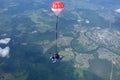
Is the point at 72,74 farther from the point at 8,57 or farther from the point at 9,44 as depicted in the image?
the point at 9,44

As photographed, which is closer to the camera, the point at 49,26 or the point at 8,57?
the point at 8,57

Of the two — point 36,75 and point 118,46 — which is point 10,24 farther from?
point 118,46

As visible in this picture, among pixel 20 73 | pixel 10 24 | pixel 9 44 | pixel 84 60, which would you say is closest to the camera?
pixel 20 73

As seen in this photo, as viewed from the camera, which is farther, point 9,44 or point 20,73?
point 9,44

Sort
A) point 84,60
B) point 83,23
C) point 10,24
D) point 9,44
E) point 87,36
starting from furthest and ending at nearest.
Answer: point 83,23 → point 10,24 → point 87,36 → point 9,44 → point 84,60

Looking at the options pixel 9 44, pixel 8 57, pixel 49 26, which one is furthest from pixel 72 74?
pixel 49 26

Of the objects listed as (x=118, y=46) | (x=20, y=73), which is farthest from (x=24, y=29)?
(x=118, y=46)
